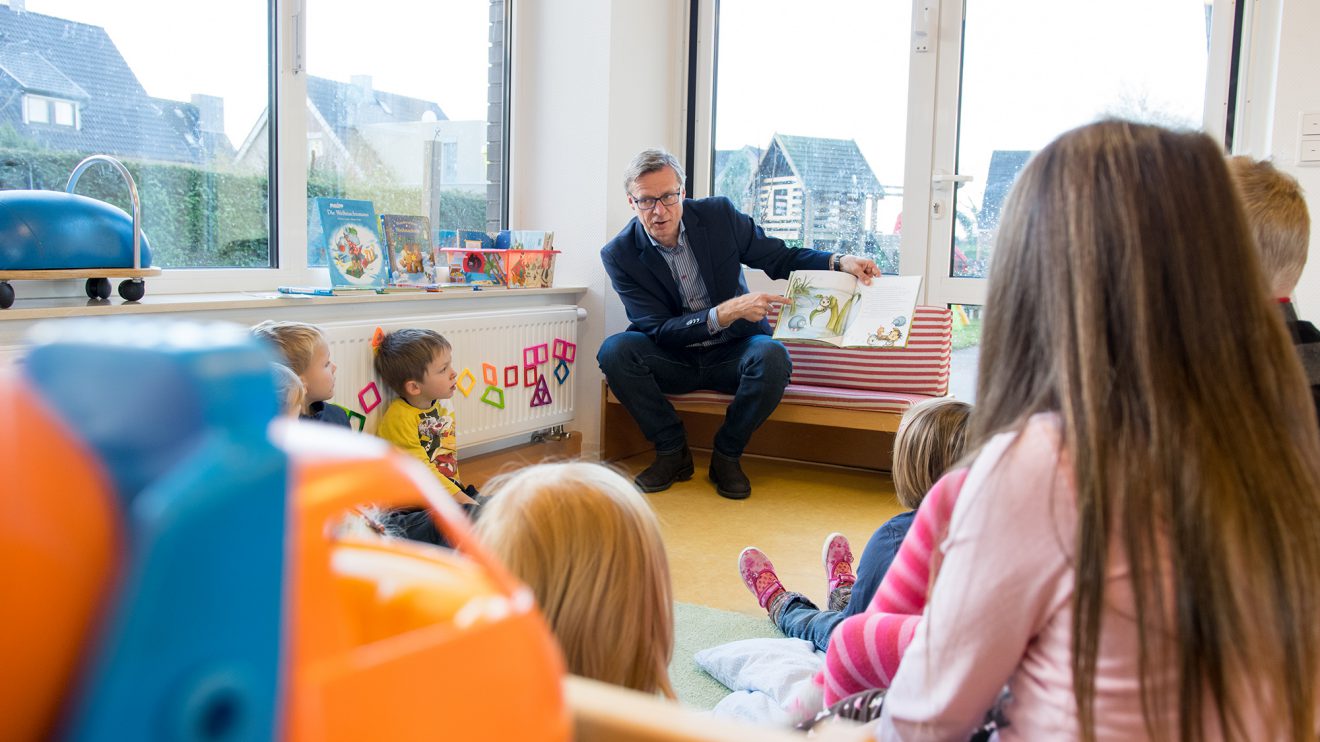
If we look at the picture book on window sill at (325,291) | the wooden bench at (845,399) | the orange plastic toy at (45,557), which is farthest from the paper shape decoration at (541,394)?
the orange plastic toy at (45,557)

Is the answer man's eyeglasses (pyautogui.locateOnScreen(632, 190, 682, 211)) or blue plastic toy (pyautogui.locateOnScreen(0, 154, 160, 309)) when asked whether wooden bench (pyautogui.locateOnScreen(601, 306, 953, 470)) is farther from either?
blue plastic toy (pyautogui.locateOnScreen(0, 154, 160, 309))

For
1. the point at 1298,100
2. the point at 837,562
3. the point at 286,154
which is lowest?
the point at 837,562

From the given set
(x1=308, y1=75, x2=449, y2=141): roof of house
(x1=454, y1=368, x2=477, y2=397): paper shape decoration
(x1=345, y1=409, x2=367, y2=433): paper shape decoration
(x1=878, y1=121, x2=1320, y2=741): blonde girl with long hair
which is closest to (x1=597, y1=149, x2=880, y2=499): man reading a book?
(x1=454, y1=368, x2=477, y2=397): paper shape decoration

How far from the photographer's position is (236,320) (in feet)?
9.04

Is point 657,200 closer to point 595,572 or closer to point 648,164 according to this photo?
point 648,164

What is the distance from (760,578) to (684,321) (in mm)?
1409

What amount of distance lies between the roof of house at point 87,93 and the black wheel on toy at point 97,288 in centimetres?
40

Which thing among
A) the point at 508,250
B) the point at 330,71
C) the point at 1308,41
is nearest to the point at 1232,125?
the point at 1308,41

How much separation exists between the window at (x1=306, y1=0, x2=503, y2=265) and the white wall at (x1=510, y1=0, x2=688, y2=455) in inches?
5.2

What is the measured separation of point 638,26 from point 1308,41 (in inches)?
93.2

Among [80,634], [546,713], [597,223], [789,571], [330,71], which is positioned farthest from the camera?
[597,223]

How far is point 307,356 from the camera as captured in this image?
2316 mm

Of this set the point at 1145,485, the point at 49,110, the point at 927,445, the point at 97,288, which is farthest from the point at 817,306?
the point at 1145,485

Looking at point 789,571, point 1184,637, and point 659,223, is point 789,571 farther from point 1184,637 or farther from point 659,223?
point 1184,637
